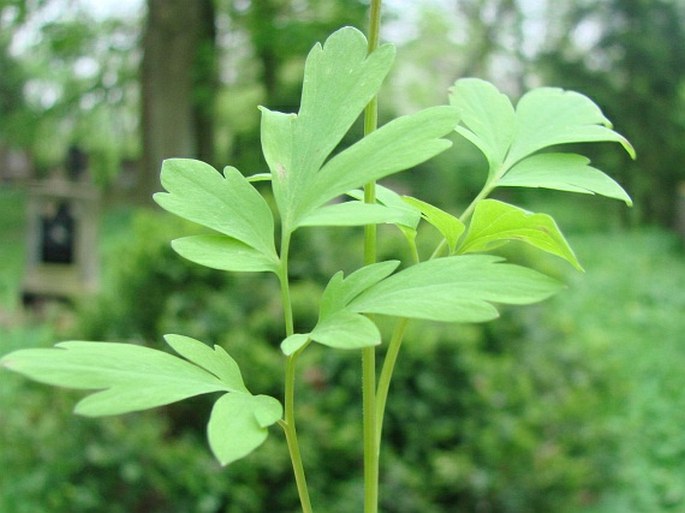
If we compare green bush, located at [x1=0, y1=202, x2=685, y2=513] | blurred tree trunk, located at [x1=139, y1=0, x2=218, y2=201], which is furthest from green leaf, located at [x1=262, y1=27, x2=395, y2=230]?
blurred tree trunk, located at [x1=139, y1=0, x2=218, y2=201]

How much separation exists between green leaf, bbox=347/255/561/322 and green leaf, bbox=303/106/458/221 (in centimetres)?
4

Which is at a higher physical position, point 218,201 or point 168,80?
point 168,80

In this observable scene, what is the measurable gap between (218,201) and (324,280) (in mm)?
2200

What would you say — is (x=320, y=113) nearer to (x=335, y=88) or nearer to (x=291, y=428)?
(x=335, y=88)

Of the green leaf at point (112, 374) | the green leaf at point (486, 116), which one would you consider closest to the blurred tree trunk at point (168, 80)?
the green leaf at point (486, 116)

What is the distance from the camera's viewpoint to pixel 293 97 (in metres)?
6.99

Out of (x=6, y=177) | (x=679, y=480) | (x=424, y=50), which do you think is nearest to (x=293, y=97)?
(x=424, y=50)

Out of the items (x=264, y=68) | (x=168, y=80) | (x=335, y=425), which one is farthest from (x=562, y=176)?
(x=264, y=68)

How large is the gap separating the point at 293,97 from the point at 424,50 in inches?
89.4

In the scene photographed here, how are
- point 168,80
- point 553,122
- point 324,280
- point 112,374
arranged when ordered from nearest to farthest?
point 112,374
point 553,122
point 324,280
point 168,80

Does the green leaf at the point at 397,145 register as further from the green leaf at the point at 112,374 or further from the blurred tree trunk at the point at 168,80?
the blurred tree trunk at the point at 168,80

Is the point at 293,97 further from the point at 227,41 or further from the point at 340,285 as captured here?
the point at 340,285

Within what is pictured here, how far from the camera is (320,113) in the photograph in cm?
32

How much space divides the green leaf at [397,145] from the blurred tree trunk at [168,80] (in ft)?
18.3
